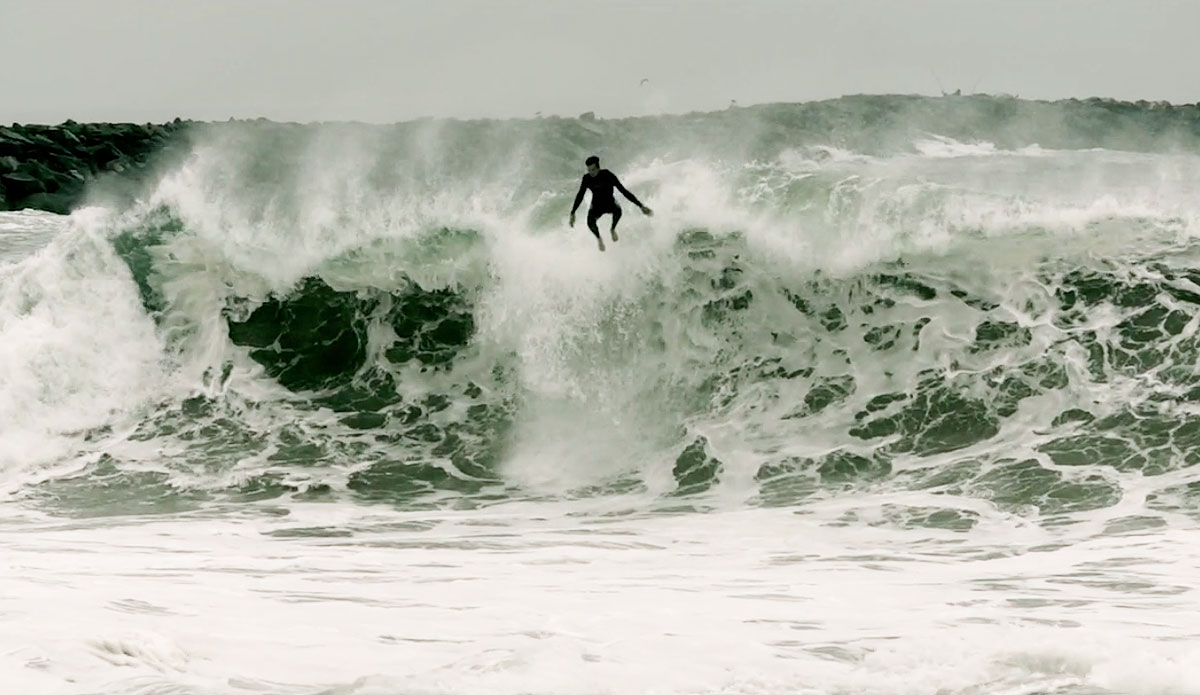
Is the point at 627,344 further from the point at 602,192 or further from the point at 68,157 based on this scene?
the point at 68,157

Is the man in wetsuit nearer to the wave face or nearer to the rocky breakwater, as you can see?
the wave face

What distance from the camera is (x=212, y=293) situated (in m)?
16.8

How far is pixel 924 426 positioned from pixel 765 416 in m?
1.54

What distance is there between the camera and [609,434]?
45.5ft

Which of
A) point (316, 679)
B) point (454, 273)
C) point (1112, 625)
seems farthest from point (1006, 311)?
point (316, 679)

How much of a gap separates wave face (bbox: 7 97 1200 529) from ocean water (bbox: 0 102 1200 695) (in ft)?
0.16

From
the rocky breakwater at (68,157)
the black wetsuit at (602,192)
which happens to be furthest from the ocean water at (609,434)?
the rocky breakwater at (68,157)

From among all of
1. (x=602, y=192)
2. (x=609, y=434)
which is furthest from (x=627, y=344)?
(x=602, y=192)

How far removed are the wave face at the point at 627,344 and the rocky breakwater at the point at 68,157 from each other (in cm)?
1589

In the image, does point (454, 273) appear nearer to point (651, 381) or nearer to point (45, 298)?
point (651, 381)

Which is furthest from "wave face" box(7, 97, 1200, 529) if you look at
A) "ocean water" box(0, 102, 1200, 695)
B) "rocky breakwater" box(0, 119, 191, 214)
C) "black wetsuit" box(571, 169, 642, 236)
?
"rocky breakwater" box(0, 119, 191, 214)

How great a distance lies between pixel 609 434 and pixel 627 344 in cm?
128

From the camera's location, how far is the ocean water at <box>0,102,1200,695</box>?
7.47 metres

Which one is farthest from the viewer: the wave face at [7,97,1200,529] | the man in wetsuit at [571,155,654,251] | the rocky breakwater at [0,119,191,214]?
the rocky breakwater at [0,119,191,214]
